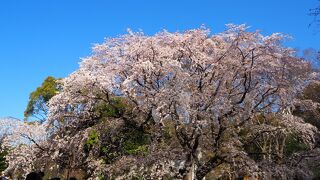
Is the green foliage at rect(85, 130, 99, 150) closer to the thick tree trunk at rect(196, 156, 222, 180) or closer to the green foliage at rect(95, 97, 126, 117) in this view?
the green foliage at rect(95, 97, 126, 117)

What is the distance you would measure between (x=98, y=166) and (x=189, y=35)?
5.22m

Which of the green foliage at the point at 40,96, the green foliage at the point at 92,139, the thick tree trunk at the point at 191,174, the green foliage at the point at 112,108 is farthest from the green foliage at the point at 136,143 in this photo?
the green foliage at the point at 40,96

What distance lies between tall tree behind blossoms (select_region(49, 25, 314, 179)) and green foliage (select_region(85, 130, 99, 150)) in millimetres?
828

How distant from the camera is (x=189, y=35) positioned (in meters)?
12.1

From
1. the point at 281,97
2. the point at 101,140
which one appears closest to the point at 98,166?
the point at 101,140

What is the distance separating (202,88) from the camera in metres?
11.4

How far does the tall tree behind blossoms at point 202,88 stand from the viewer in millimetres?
11031

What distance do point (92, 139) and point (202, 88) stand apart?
15.4 feet

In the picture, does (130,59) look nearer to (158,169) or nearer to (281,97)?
(158,169)

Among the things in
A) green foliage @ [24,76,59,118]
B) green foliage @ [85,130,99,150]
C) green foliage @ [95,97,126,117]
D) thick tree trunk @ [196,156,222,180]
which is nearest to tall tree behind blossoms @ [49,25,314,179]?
thick tree trunk @ [196,156,222,180]

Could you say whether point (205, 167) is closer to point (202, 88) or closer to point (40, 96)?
point (202, 88)

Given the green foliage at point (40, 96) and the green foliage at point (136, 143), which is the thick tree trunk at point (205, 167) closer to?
the green foliage at point (136, 143)

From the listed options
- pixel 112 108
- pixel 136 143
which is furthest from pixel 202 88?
pixel 136 143

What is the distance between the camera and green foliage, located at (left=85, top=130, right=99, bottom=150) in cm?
1248
